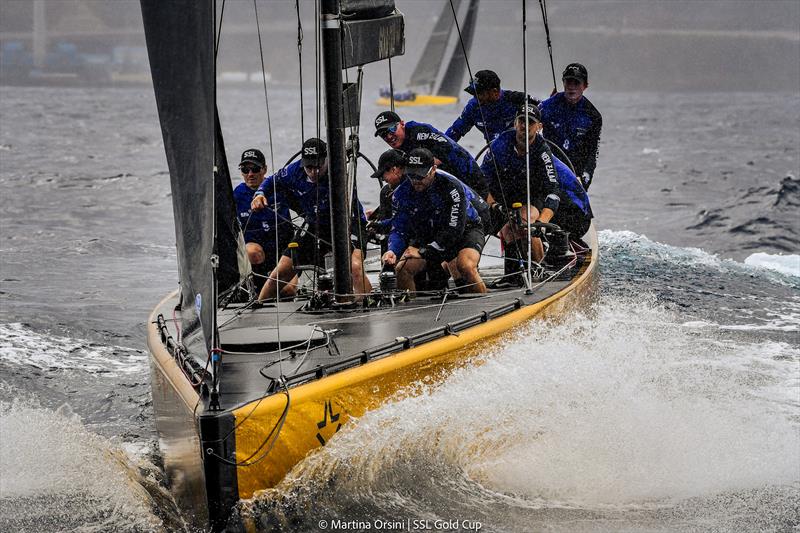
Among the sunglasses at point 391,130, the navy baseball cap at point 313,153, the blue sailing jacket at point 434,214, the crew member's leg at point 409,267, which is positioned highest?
the sunglasses at point 391,130

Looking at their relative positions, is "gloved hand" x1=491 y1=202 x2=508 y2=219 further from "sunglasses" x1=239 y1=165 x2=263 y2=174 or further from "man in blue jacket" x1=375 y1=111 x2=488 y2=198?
"sunglasses" x1=239 y1=165 x2=263 y2=174

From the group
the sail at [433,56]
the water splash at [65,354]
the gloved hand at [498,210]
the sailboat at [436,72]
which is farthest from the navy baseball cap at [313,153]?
the sail at [433,56]

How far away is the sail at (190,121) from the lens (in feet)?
13.3

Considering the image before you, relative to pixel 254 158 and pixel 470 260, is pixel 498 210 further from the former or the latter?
pixel 254 158

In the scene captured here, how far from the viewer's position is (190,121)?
4219 millimetres

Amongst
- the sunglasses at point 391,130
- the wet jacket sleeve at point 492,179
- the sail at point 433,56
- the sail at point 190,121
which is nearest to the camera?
the sail at point 190,121

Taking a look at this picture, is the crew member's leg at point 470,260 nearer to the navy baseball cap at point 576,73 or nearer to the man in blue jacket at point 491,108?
the man in blue jacket at point 491,108

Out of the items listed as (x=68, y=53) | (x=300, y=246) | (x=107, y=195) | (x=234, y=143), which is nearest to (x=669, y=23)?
(x=68, y=53)

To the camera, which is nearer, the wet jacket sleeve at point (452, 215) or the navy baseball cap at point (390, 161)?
the navy baseball cap at point (390, 161)

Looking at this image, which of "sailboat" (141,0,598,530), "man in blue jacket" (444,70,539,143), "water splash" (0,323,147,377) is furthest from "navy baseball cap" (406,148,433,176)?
"water splash" (0,323,147,377)

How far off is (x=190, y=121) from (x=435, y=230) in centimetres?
303

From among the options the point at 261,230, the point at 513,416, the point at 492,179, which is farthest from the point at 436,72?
the point at 513,416

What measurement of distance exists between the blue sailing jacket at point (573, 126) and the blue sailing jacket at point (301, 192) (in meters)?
2.53

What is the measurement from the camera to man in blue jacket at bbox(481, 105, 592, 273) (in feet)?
25.5
